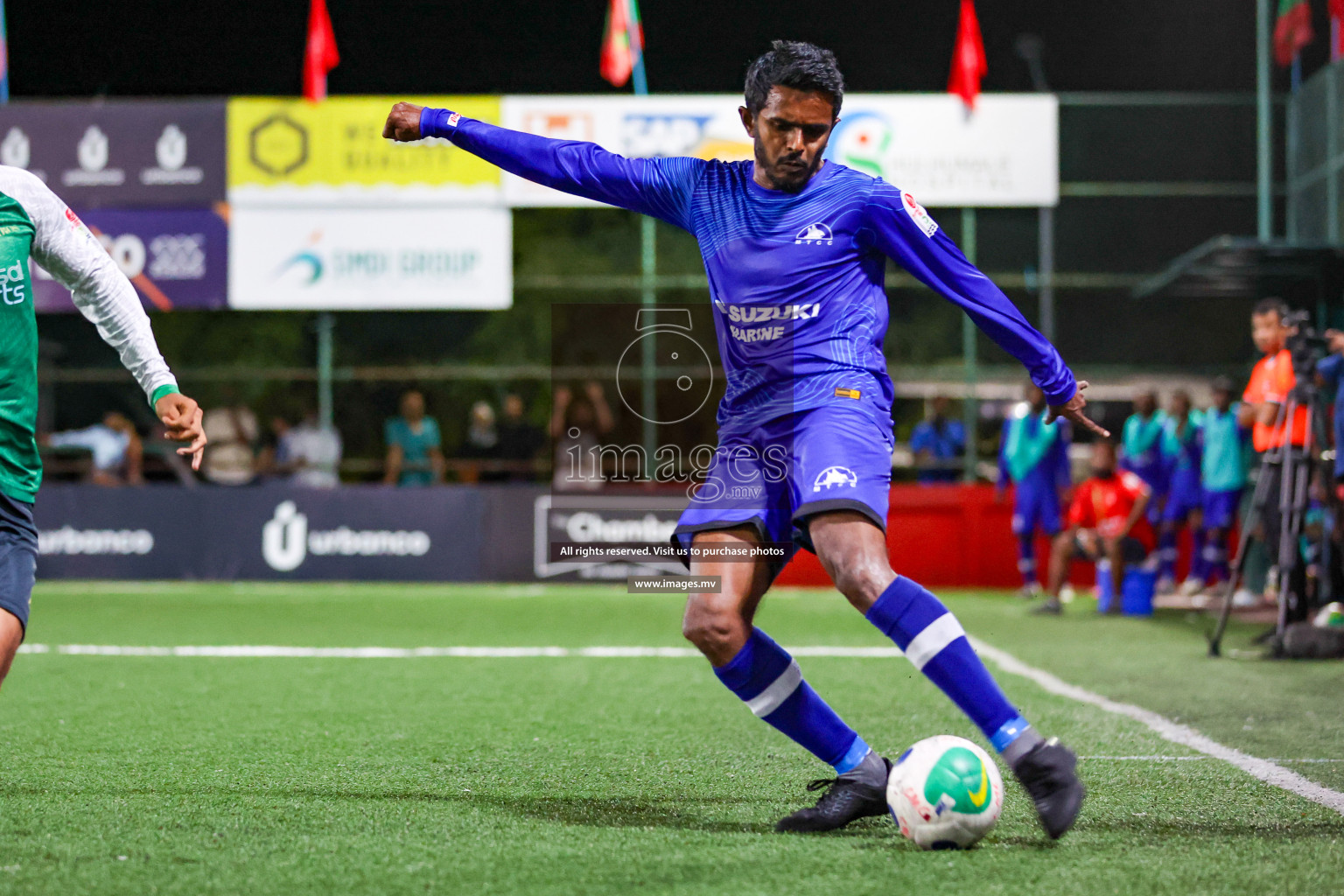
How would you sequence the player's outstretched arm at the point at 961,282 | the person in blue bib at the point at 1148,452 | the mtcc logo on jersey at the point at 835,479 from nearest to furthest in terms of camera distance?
the mtcc logo on jersey at the point at 835,479 → the player's outstretched arm at the point at 961,282 → the person in blue bib at the point at 1148,452

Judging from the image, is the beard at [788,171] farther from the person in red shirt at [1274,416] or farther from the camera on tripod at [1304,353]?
the person in red shirt at [1274,416]

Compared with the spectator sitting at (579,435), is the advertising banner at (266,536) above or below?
below

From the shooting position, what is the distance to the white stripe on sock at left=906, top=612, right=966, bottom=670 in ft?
11.8

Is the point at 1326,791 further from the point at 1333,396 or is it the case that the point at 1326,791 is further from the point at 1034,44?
the point at 1034,44

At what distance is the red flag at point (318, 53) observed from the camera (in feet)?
56.6

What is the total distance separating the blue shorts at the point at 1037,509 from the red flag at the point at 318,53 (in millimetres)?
9878

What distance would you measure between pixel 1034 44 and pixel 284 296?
1106 cm

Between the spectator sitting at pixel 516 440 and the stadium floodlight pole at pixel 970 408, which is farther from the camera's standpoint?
the stadium floodlight pole at pixel 970 408

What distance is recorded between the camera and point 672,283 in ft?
64.8

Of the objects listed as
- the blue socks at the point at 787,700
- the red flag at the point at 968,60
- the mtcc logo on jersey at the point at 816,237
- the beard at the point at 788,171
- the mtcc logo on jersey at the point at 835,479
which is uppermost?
the red flag at the point at 968,60

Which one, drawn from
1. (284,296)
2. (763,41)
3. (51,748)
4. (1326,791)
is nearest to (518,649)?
(51,748)

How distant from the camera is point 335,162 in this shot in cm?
1689

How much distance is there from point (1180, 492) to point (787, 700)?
487 inches

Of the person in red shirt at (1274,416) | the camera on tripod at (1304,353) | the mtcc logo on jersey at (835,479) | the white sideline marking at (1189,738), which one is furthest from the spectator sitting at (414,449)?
the mtcc logo on jersey at (835,479)
